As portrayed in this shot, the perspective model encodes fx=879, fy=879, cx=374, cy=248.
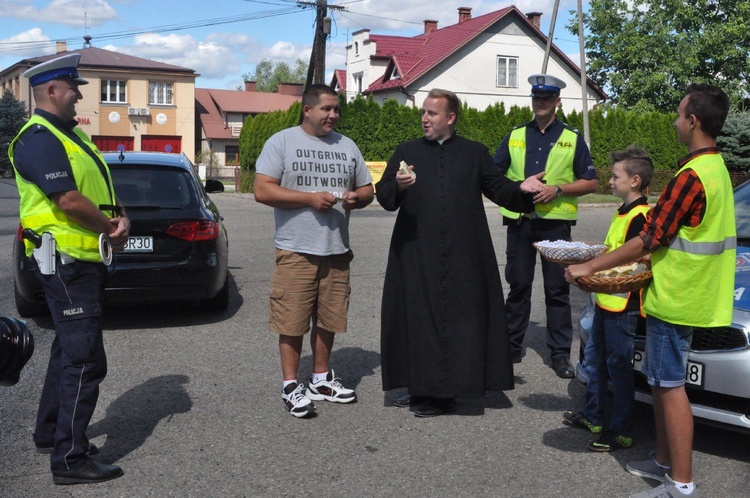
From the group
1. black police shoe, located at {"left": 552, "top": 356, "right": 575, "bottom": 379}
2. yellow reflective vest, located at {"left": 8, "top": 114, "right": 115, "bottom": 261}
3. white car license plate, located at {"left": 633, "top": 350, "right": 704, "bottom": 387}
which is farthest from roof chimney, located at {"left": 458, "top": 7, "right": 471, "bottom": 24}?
yellow reflective vest, located at {"left": 8, "top": 114, "right": 115, "bottom": 261}

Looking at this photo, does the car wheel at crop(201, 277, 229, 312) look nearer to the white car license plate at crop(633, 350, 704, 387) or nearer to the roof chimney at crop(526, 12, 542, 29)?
the white car license plate at crop(633, 350, 704, 387)

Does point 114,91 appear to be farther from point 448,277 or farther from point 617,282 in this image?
point 617,282

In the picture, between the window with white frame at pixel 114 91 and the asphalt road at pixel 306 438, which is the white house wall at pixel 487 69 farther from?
the asphalt road at pixel 306 438

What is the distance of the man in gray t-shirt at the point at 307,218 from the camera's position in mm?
5340

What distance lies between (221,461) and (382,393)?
5.25 feet

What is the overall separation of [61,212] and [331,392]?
7.15 feet

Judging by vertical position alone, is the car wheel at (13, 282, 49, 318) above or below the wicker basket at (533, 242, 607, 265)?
below

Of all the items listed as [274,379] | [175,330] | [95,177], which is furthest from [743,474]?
[175,330]

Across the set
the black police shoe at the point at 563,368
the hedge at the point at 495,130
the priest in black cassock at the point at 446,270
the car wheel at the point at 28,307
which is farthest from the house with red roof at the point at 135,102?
the priest in black cassock at the point at 446,270

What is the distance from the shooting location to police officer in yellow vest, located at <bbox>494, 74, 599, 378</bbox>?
21.0ft

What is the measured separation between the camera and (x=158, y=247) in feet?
25.6

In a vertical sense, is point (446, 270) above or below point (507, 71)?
below

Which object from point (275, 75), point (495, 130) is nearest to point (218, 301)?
point (495, 130)

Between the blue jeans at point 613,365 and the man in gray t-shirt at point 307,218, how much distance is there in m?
1.59
